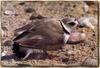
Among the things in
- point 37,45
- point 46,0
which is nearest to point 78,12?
point 46,0

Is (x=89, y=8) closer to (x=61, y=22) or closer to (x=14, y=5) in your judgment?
(x=61, y=22)

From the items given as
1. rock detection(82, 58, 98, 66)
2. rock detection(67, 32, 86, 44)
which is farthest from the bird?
rock detection(82, 58, 98, 66)

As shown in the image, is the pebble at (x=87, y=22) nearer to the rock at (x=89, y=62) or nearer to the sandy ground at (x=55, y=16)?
the sandy ground at (x=55, y=16)

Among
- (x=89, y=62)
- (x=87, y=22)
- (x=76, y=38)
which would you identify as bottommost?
(x=89, y=62)

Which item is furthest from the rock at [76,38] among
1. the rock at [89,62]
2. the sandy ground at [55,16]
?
the rock at [89,62]

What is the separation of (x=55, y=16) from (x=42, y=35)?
18 cm

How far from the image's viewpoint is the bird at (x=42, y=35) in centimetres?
214

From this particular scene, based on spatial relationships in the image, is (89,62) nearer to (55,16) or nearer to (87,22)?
(87,22)

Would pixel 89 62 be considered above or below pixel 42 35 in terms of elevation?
below

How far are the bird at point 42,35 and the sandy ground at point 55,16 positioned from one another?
0.04 meters

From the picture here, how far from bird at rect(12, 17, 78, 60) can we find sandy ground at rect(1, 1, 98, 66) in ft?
0.13

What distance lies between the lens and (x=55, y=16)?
7.07ft

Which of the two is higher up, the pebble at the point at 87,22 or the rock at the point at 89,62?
the pebble at the point at 87,22

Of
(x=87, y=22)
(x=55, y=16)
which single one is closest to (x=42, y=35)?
(x=55, y=16)
